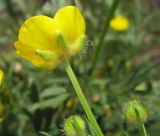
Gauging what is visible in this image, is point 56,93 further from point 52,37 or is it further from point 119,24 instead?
point 119,24

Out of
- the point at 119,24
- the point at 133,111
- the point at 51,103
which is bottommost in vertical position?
the point at 133,111

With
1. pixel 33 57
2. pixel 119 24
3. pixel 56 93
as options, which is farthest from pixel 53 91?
pixel 119 24

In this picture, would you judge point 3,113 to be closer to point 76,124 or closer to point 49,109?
point 49,109

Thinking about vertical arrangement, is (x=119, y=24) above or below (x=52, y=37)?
above

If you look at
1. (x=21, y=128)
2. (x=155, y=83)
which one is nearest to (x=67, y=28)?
(x=21, y=128)

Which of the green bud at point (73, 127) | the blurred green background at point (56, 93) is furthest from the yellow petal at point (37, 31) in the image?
the blurred green background at point (56, 93)

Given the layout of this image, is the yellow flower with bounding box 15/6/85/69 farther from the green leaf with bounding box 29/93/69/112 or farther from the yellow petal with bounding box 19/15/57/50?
the green leaf with bounding box 29/93/69/112
